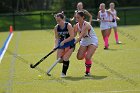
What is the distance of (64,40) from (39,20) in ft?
92.3

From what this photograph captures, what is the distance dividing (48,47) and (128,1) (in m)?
28.3

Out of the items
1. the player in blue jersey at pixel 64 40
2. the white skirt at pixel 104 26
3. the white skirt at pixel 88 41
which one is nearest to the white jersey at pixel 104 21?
the white skirt at pixel 104 26

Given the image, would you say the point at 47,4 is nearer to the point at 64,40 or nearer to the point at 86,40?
the point at 86,40

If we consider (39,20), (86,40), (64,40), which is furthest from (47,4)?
(64,40)

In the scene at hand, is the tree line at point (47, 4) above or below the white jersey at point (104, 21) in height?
below

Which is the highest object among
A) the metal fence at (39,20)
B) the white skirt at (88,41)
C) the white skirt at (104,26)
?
the white skirt at (88,41)

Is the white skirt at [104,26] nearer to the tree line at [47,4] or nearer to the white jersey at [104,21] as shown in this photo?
the white jersey at [104,21]

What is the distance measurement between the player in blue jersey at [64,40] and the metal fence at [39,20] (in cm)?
2320

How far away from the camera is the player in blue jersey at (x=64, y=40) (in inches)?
517

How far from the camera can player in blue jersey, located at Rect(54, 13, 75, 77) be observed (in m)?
13.1

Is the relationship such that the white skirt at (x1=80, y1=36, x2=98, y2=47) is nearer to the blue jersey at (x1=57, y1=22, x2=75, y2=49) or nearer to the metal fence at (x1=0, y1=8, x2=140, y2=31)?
the blue jersey at (x1=57, y1=22, x2=75, y2=49)

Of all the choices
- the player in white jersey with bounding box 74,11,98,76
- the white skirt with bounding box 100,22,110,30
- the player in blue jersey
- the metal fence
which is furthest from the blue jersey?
the metal fence

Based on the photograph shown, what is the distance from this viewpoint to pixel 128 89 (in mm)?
10828

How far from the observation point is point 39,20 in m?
41.1
